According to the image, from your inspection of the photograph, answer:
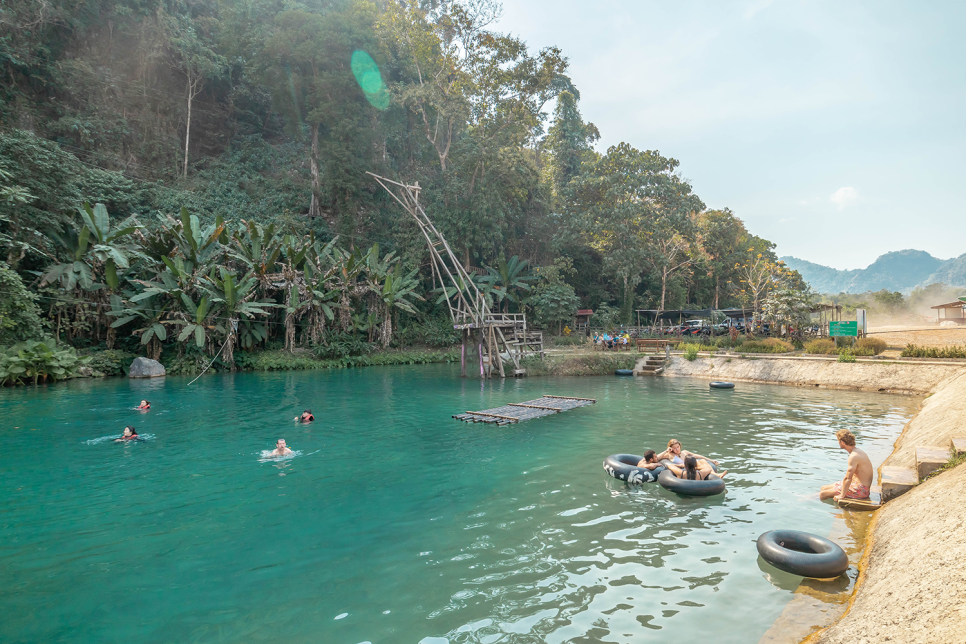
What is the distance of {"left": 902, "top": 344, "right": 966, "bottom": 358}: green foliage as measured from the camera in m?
20.0

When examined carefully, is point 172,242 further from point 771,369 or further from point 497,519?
point 771,369

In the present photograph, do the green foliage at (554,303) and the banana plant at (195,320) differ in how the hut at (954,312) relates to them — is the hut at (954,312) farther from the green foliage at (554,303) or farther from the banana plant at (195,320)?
the banana plant at (195,320)

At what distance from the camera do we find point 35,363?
2106 cm

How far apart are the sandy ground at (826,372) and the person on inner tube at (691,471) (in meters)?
14.5

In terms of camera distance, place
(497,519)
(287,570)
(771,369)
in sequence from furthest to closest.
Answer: (771,369) < (497,519) < (287,570)

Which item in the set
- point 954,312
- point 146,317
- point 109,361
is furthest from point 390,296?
point 954,312

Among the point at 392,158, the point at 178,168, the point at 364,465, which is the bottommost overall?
the point at 364,465

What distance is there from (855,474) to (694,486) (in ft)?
7.93

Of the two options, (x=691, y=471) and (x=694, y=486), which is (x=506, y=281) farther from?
(x=694, y=486)

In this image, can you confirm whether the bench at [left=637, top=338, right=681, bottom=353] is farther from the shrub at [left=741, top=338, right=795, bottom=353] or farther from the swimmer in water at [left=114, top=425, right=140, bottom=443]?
the swimmer in water at [left=114, top=425, right=140, bottom=443]

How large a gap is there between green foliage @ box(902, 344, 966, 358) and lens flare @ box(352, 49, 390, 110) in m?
36.8

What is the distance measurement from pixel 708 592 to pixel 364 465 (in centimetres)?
698

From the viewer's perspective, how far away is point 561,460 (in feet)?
35.7

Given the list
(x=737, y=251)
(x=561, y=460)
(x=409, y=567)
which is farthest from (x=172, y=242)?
(x=737, y=251)
